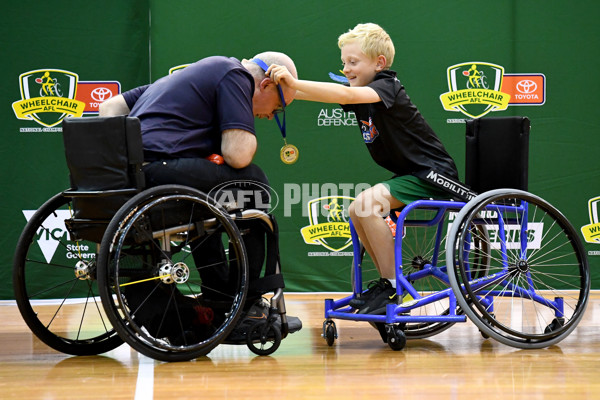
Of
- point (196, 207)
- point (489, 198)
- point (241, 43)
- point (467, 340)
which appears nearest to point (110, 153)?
point (196, 207)

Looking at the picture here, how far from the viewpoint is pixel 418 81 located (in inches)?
145

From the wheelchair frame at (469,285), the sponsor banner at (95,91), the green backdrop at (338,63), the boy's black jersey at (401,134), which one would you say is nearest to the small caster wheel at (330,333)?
A: the wheelchair frame at (469,285)

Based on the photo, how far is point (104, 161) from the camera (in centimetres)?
184

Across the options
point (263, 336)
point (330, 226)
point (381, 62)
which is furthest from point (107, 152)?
point (330, 226)

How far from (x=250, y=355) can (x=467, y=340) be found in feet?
2.45

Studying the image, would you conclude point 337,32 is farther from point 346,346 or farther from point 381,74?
point 346,346

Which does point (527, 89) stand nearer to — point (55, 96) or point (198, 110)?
point (198, 110)

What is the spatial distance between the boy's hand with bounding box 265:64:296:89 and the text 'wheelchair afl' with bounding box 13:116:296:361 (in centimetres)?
40

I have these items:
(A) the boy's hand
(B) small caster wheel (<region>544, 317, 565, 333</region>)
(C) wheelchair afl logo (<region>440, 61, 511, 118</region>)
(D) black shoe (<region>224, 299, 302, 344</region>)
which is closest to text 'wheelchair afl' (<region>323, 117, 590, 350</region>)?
(B) small caster wheel (<region>544, 317, 565, 333</region>)

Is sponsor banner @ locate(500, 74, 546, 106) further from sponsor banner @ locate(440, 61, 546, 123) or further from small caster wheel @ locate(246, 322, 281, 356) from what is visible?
small caster wheel @ locate(246, 322, 281, 356)

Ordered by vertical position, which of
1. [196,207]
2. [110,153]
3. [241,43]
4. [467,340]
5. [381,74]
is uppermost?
[241,43]

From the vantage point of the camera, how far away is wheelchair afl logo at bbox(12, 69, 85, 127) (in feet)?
11.7

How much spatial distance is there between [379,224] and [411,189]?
0.17 meters

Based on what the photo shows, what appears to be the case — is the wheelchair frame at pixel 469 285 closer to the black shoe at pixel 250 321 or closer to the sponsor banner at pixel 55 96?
the black shoe at pixel 250 321
